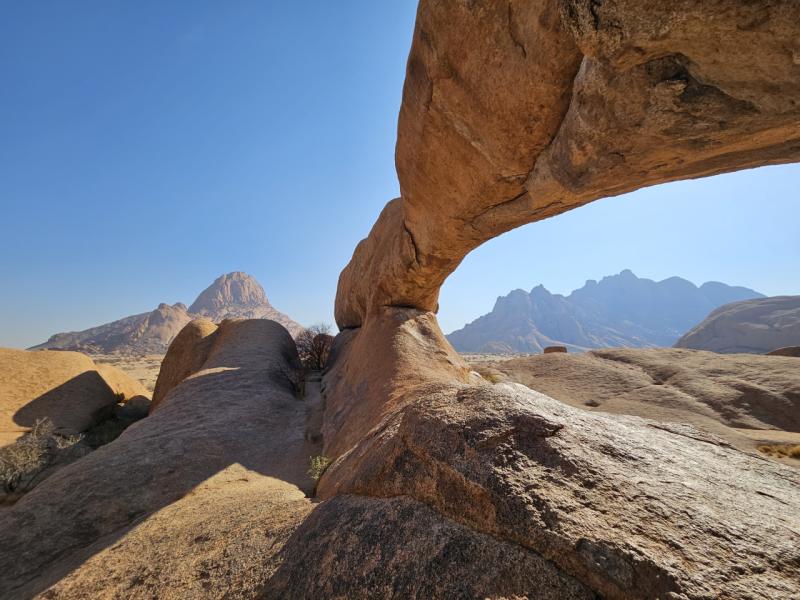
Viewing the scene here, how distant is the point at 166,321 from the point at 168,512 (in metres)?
108

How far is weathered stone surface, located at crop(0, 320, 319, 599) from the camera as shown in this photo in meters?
2.75

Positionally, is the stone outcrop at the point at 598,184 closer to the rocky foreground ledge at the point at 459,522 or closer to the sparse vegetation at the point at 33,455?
the rocky foreground ledge at the point at 459,522

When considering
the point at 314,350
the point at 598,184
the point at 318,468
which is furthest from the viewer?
the point at 314,350

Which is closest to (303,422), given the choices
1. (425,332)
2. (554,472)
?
(425,332)

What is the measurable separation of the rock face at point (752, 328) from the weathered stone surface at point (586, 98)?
67711mm

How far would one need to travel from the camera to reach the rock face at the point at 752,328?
51.6 meters

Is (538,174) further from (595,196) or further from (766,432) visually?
(766,432)

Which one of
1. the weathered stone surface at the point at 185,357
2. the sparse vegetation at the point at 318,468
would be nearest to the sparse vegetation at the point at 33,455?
the weathered stone surface at the point at 185,357

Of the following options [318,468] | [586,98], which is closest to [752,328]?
[586,98]

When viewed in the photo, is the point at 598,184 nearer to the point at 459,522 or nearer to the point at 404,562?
the point at 459,522

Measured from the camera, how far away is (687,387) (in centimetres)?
1030

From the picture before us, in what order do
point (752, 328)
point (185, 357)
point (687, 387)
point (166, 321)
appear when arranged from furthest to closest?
point (166, 321) → point (752, 328) → point (185, 357) → point (687, 387)

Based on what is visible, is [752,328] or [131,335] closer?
[752,328]

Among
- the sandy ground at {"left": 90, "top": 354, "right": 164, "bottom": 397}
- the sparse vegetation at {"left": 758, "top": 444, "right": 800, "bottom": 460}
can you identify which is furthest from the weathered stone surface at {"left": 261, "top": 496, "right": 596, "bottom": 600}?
the sandy ground at {"left": 90, "top": 354, "right": 164, "bottom": 397}
